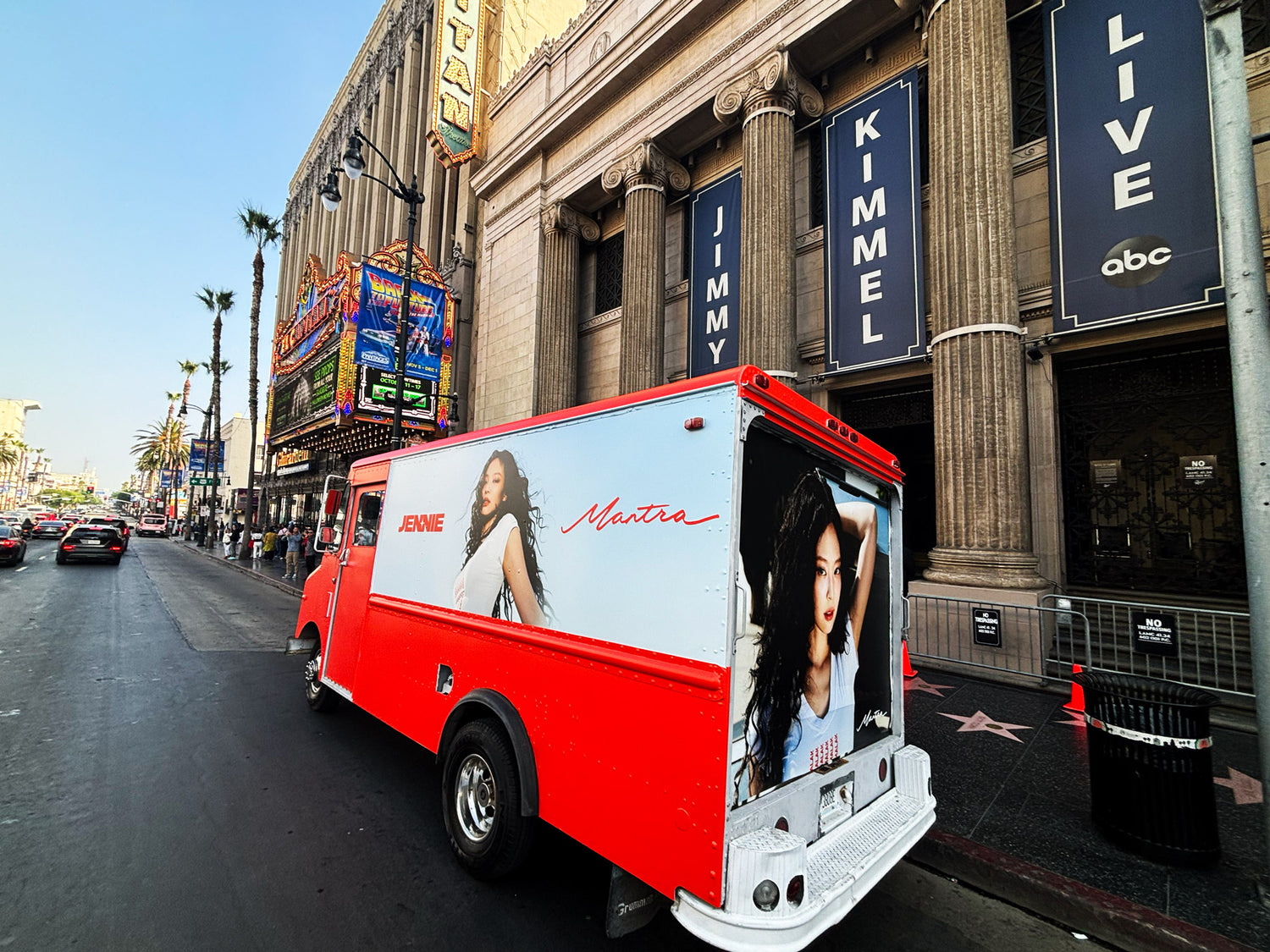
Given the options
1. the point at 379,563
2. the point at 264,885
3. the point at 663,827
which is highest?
the point at 379,563

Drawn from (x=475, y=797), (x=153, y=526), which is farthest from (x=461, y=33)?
(x=153, y=526)

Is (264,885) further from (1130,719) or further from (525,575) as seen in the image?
(1130,719)

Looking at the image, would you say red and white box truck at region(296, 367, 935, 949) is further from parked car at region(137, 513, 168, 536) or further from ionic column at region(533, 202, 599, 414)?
parked car at region(137, 513, 168, 536)

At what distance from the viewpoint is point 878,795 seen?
11.4ft

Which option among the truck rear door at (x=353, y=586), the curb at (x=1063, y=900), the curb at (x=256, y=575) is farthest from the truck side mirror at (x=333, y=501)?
the curb at (x=1063, y=900)

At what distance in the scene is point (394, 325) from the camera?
19078mm

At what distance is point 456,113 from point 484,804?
24.6m

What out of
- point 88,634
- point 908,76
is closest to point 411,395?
point 88,634

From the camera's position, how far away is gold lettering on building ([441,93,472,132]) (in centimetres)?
2106

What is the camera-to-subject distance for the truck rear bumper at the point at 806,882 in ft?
7.11

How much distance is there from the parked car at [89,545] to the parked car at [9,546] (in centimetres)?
155

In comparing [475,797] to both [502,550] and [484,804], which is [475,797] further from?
[502,550]

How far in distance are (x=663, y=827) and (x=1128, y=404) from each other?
33.4ft

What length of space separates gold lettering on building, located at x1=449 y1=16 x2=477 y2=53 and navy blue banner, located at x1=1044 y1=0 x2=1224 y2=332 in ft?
68.8
